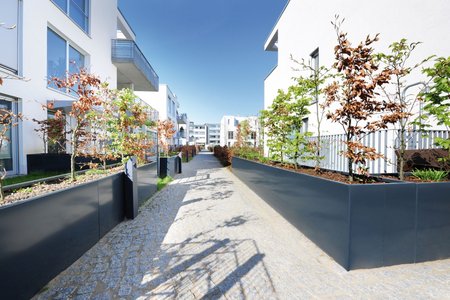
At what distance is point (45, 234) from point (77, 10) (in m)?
12.6

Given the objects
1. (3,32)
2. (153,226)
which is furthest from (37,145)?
(153,226)

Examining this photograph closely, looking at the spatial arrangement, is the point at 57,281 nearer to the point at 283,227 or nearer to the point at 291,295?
the point at 291,295

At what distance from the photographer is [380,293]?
2.34 m

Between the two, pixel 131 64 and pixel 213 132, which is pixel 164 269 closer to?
pixel 131 64

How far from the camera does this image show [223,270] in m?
2.80

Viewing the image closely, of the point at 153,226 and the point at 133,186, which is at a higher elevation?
the point at 133,186

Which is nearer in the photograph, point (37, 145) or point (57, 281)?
point (57, 281)

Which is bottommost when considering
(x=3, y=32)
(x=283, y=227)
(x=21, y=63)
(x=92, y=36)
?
(x=283, y=227)

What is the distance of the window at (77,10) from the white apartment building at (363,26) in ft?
35.1

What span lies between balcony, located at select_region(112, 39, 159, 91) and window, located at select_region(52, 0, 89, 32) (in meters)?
2.28

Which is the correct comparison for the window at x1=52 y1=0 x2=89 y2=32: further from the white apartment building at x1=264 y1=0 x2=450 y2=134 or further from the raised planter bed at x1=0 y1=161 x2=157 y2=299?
the white apartment building at x1=264 y1=0 x2=450 y2=134

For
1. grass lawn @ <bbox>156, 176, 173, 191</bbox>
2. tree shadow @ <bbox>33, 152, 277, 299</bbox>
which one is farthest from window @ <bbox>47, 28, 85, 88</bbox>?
tree shadow @ <bbox>33, 152, 277, 299</bbox>

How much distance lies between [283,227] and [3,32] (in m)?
10.4

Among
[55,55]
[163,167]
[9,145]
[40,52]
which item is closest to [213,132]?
[163,167]
